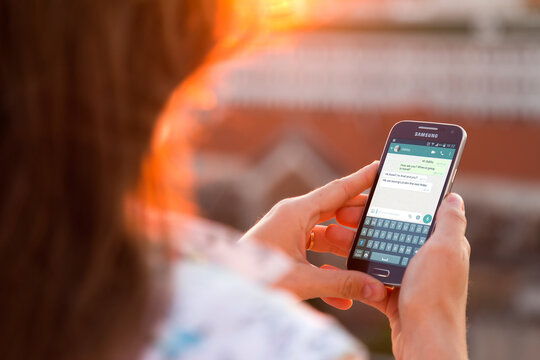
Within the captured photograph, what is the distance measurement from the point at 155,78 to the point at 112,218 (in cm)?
7

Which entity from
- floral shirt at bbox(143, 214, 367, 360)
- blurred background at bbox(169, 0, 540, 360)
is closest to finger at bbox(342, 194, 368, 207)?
floral shirt at bbox(143, 214, 367, 360)

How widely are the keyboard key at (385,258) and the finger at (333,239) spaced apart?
0.16ft

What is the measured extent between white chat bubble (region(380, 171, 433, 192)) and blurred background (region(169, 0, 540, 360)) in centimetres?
437

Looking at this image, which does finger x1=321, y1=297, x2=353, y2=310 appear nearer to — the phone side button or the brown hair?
the phone side button

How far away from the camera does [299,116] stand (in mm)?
6547

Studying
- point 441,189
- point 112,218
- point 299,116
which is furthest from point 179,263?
point 299,116

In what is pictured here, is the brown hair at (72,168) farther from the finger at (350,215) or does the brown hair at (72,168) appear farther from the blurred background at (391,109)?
the blurred background at (391,109)

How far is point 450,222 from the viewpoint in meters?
0.75

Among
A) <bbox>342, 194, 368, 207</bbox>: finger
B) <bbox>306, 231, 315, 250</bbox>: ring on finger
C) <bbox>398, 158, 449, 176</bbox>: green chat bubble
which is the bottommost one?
<bbox>306, 231, 315, 250</bbox>: ring on finger

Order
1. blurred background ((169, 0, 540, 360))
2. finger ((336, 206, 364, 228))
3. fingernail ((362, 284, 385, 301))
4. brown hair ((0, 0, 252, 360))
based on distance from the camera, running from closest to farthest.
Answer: brown hair ((0, 0, 252, 360)), fingernail ((362, 284, 385, 301)), finger ((336, 206, 364, 228)), blurred background ((169, 0, 540, 360))

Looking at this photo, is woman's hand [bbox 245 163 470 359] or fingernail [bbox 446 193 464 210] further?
fingernail [bbox 446 193 464 210]

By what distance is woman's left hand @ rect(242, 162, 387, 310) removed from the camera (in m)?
0.79

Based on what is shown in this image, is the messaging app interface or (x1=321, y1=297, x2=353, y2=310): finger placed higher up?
the messaging app interface

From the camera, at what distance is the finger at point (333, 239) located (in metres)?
0.88
